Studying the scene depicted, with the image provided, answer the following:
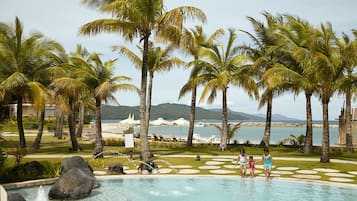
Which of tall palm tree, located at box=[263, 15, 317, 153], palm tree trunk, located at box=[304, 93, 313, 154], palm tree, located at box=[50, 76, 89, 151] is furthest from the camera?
palm tree trunk, located at box=[304, 93, 313, 154]

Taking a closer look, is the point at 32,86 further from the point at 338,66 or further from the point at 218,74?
the point at 338,66

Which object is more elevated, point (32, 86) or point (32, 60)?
point (32, 60)

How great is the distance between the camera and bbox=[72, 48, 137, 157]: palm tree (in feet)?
58.6

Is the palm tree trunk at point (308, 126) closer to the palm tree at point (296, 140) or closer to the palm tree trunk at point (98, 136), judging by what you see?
the palm tree at point (296, 140)

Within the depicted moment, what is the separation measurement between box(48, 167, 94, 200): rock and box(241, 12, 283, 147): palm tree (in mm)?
14904

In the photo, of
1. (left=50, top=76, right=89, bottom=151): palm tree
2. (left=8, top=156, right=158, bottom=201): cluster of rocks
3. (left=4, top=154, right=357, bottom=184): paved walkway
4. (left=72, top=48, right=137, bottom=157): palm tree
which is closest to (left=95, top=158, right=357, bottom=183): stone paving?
(left=4, top=154, right=357, bottom=184): paved walkway

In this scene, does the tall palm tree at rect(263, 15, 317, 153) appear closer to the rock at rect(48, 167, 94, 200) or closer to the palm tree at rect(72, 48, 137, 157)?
A: the palm tree at rect(72, 48, 137, 157)

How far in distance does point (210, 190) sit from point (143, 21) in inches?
354

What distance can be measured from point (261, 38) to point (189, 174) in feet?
44.3

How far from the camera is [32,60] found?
790 inches

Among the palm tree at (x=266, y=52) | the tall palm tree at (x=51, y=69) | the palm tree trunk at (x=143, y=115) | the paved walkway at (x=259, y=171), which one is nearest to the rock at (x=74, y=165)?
the paved walkway at (x=259, y=171)

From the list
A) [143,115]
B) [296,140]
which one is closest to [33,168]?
[143,115]

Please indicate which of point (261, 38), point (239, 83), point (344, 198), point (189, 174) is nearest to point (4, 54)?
point (189, 174)

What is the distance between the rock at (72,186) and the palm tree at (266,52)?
48.9 feet
